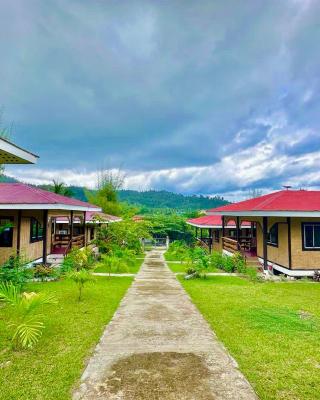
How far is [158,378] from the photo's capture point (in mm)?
3855

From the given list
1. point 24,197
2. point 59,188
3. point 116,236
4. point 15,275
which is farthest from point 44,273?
point 59,188

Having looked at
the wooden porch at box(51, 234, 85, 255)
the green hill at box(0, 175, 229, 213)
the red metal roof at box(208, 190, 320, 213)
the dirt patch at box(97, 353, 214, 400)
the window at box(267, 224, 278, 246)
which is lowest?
the dirt patch at box(97, 353, 214, 400)

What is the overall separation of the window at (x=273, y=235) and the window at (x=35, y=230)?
39.2 ft

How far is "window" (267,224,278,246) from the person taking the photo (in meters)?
14.8

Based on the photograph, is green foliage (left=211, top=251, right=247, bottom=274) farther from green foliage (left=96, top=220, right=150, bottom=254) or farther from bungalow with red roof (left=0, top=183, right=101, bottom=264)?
bungalow with red roof (left=0, top=183, right=101, bottom=264)

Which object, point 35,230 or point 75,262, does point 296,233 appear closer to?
point 75,262

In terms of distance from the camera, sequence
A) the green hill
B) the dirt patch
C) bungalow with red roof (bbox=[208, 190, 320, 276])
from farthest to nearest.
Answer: the green hill → bungalow with red roof (bbox=[208, 190, 320, 276]) → the dirt patch

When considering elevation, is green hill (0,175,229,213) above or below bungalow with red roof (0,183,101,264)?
A: above

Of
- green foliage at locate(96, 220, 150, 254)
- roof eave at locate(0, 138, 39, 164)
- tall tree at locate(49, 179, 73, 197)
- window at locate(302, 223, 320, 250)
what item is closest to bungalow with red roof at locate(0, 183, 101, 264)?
roof eave at locate(0, 138, 39, 164)

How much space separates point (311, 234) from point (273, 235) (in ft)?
7.46

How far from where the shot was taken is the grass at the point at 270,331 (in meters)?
3.85

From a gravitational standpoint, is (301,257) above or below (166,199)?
below

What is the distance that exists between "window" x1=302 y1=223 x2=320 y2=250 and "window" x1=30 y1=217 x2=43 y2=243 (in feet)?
41.5

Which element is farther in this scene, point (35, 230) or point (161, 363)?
point (35, 230)
